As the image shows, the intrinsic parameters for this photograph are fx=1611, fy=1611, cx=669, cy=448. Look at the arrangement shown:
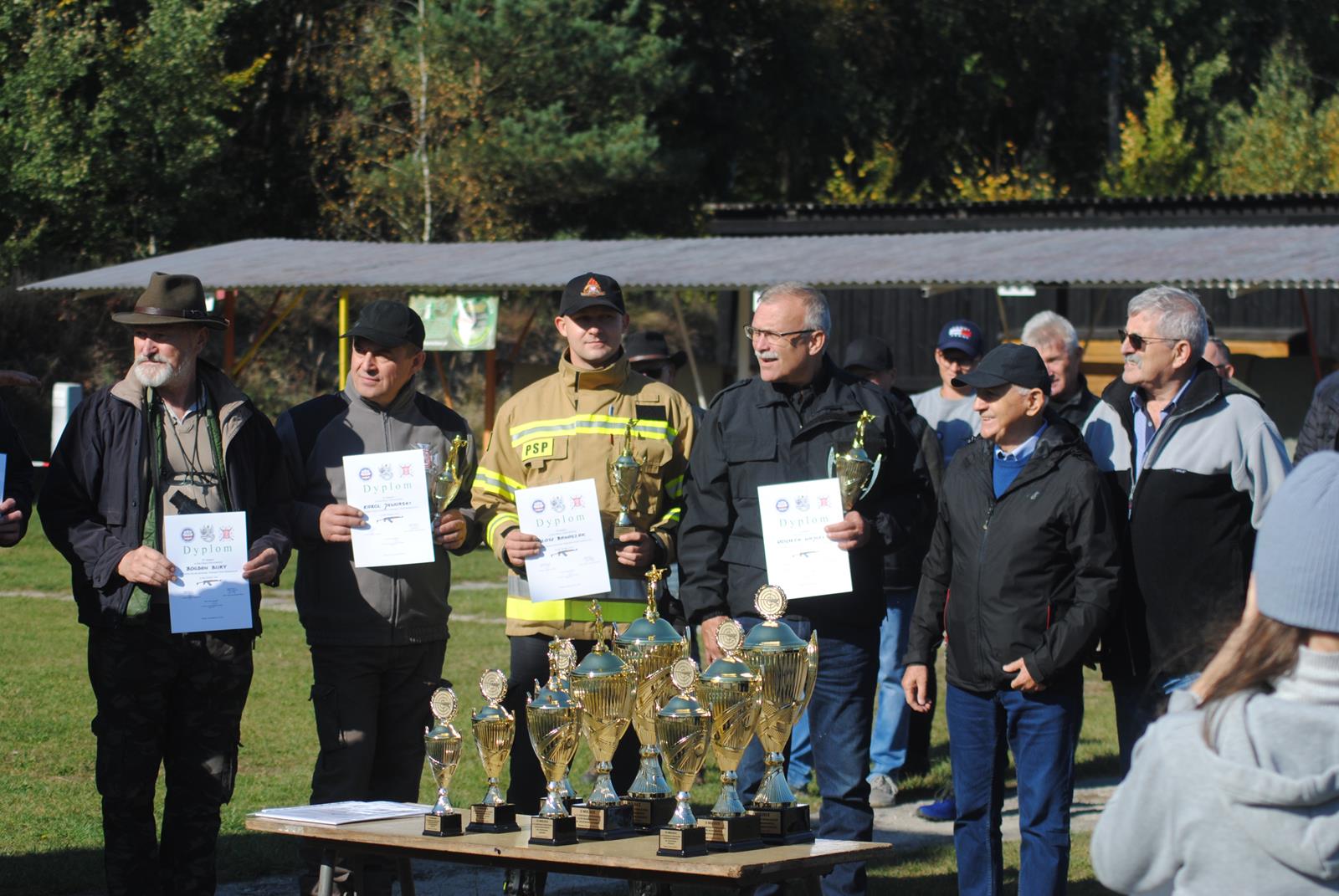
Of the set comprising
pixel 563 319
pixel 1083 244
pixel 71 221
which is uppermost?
pixel 71 221

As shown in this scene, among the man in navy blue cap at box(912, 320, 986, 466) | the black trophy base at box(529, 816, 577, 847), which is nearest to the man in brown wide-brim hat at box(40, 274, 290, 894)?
the black trophy base at box(529, 816, 577, 847)

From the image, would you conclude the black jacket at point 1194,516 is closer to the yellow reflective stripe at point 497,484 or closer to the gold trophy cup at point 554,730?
the gold trophy cup at point 554,730

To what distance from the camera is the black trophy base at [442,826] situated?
4.56 metres

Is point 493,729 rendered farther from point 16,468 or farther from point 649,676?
point 16,468

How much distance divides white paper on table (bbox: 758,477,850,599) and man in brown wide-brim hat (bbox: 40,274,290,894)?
1.65m

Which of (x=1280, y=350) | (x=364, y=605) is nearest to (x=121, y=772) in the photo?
(x=364, y=605)

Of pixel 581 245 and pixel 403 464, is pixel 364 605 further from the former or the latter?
pixel 581 245

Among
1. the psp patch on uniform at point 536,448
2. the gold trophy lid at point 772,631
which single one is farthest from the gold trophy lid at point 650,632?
→ the psp patch on uniform at point 536,448

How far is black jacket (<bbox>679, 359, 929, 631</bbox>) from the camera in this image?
18.5 feet

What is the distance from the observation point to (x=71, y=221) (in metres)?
30.2

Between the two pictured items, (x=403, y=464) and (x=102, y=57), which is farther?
(x=102, y=57)

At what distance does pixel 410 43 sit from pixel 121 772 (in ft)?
96.3

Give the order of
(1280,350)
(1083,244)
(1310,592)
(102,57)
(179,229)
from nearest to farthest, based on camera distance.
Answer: (1310,592), (1083,244), (1280,350), (102,57), (179,229)

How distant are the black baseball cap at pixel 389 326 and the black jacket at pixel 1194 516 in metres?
2.50
